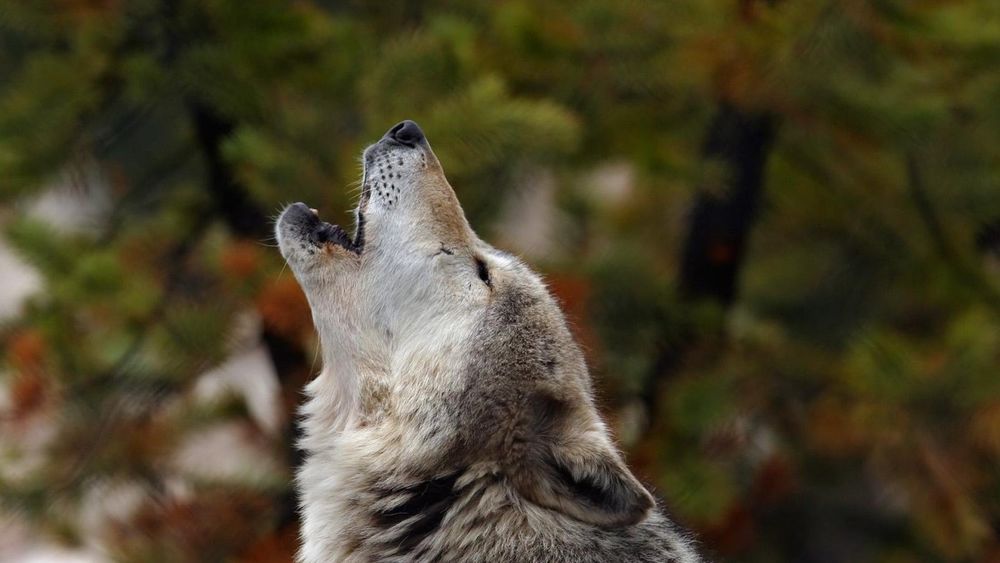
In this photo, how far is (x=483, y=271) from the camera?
153 inches

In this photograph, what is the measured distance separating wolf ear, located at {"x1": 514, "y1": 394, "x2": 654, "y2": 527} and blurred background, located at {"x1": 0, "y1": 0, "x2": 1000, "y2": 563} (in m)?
1.77

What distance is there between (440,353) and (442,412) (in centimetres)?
19

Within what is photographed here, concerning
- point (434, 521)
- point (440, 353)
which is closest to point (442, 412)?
point (440, 353)

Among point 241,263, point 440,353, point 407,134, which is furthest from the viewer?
point 241,263

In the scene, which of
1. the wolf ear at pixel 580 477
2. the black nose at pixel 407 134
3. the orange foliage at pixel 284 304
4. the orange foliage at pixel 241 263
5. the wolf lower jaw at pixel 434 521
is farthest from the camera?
the orange foliage at pixel 241 263

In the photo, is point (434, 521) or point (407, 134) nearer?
point (434, 521)

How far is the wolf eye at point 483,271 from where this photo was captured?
3.83 metres

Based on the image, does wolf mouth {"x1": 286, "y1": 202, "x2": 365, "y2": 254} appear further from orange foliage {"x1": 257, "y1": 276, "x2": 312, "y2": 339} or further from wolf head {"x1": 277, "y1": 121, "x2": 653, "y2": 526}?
orange foliage {"x1": 257, "y1": 276, "x2": 312, "y2": 339}

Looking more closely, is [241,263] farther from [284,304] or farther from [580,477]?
[580,477]

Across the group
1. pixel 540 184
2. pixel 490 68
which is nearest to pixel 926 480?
pixel 540 184

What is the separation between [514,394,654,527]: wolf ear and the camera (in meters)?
3.30

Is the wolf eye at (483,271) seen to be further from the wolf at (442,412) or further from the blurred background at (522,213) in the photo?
the blurred background at (522,213)

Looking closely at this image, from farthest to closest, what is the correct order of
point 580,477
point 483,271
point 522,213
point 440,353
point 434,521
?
point 522,213 < point 483,271 < point 440,353 < point 434,521 < point 580,477

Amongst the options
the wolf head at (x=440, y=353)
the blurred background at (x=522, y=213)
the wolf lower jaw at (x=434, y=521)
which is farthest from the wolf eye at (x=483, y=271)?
the blurred background at (x=522, y=213)
